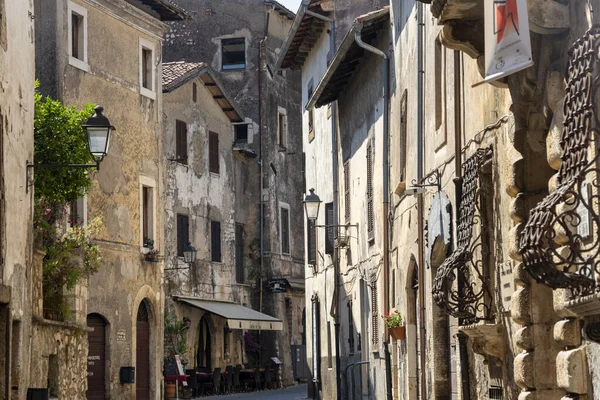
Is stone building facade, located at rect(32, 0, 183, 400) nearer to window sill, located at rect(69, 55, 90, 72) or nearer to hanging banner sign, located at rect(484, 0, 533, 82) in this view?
window sill, located at rect(69, 55, 90, 72)

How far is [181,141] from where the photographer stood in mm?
37188

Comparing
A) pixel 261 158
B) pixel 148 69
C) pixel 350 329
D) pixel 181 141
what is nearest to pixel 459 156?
pixel 350 329

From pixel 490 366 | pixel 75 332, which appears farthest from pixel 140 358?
pixel 490 366

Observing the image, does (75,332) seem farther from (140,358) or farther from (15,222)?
(140,358)

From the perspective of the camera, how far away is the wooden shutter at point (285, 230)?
147 feet

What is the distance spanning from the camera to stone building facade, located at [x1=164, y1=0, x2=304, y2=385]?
43.1 m

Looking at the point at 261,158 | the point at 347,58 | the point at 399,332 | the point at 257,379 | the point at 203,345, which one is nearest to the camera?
the point at 399,332

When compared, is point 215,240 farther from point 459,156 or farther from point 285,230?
point 459,156

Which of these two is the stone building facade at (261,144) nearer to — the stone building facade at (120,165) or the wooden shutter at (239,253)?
the wooden shutter at (239,253)

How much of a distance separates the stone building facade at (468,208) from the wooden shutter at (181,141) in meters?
10.5

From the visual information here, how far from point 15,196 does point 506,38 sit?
10.1m

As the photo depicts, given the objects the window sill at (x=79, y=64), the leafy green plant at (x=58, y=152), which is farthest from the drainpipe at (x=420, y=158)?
the window sill at (x=79, y=64)

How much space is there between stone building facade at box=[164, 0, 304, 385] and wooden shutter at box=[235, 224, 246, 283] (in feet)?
0.66

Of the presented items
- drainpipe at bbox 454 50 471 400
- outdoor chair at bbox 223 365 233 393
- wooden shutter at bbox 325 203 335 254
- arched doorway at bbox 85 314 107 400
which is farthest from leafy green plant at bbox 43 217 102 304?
outdoor chair at bbox 223 365 233 393
